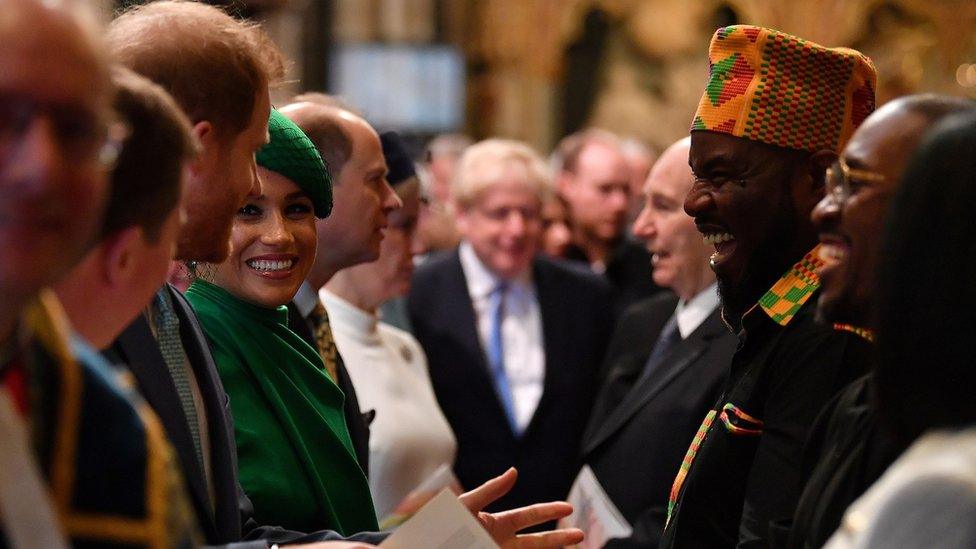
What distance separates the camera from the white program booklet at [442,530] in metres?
2.12

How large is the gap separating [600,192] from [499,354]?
2.04 meters

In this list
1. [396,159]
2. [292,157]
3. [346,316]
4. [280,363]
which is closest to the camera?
[280,363]

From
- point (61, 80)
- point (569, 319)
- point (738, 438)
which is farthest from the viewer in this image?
point (569, 319)

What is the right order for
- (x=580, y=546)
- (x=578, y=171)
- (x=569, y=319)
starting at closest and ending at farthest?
(x=580, y=546)
(x=569, y=319)
(x=578, y=171)

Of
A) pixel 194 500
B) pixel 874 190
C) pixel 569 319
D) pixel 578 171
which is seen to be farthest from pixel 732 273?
pixel 578 171

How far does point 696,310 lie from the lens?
12.5 ft

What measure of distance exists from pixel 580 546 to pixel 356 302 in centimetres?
102

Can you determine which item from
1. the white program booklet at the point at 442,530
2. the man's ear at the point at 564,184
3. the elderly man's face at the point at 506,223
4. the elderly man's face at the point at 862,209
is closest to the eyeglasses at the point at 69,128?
the white program booklet at the point at 442,530

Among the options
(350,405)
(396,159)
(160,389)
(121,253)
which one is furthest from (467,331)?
(121,253)

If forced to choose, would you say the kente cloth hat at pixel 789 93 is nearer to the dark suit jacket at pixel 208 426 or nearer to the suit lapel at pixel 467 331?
the dark suit jacket at pixel 208 426

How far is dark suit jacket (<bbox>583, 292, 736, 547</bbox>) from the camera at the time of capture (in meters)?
3.45

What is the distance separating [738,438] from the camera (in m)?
2.49

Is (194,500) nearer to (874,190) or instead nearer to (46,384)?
(46,384)

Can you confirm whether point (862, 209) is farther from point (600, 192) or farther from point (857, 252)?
point (600, 192)
